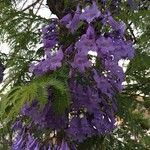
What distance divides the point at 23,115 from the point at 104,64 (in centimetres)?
53

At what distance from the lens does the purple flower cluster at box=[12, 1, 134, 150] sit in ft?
7.09

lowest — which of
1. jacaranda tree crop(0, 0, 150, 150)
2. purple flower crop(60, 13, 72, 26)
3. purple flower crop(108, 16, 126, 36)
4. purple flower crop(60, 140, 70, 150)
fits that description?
purple flower crop(60, 140, 70, 150)

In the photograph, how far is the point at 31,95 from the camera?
6.46 ft

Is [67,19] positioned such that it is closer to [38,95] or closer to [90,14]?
[90,14]

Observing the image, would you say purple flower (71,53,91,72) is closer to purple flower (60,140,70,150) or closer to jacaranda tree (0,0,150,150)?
jacaranda tree (0,0,150,150)

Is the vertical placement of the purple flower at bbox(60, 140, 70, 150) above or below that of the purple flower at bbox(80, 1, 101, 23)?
below

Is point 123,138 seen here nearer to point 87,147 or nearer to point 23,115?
point 87,147

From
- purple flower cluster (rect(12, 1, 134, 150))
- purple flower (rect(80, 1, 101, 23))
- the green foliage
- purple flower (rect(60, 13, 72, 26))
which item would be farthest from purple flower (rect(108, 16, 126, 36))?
the green foliage

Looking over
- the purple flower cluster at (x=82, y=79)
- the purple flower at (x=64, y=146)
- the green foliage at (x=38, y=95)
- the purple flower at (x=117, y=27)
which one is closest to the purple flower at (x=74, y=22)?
the purple flower cluster at (x=82, y=79)

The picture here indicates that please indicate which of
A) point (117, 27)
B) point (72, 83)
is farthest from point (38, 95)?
point (117, 27)

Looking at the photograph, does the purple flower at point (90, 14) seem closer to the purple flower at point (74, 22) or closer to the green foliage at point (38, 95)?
the purple flower at point (74, 22)

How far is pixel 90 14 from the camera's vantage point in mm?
2170

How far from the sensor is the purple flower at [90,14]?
2.18 m

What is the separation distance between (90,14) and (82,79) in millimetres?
284
